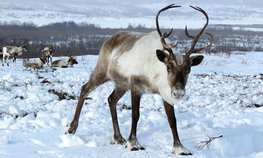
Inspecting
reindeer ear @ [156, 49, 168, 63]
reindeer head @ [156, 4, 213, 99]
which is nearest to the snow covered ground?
reindeer head @ [156, 4, 213, 99]

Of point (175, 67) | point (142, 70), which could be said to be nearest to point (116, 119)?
point (142, 70)

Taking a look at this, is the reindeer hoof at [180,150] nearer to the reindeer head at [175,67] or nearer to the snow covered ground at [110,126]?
the snow covered ground at [110,126]

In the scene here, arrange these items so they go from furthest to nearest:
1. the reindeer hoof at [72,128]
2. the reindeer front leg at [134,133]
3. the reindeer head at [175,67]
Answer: the reindeer hoof at [72,128] → the reindeer front leg at [134,133] → the reindeer head at [175,67]

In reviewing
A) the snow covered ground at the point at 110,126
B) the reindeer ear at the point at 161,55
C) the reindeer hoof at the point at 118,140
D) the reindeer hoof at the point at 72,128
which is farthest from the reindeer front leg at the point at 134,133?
the reindeer hoof at the point at 72,128

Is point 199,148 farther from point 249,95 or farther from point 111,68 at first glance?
point 249,95

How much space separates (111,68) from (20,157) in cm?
193

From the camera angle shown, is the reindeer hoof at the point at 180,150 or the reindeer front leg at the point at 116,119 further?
the reindeer front leg at the point at 116,119

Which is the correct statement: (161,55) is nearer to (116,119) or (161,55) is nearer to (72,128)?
(116,119)

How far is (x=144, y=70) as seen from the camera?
19.8 ft

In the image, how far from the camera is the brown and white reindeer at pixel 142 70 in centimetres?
557

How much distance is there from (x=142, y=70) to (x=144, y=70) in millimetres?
34

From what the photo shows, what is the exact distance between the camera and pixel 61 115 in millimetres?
8062

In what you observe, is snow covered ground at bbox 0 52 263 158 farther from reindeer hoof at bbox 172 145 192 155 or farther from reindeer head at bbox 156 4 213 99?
reindeer head at bbox 156 4 213 99

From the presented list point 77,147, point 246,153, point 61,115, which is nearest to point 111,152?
point 77,147
